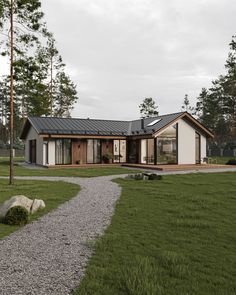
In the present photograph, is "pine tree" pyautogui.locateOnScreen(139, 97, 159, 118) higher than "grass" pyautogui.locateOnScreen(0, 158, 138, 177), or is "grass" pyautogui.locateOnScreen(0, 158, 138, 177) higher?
"pine tree" pyautogui.locateOnScreen(139, 97, 159, 118)

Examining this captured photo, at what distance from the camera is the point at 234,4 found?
1571cm

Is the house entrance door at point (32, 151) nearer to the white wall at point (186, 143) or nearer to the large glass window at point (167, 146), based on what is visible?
the large glass window at point (167, 146)

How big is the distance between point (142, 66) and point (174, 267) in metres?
28.0

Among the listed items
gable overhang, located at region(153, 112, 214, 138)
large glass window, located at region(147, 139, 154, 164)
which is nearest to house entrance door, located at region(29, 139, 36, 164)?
large glass window, located at region(147, 139, 154, 164)

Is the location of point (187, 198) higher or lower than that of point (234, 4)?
lower

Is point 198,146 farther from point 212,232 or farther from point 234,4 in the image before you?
point 212,232

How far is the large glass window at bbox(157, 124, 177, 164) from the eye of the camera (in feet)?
87.4

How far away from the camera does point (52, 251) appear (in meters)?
5.59

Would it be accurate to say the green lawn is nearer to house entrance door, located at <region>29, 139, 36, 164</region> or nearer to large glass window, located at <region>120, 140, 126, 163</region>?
large glass window, located at <region>120, 140, 126, 163</region>

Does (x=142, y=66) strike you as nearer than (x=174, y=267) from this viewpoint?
No

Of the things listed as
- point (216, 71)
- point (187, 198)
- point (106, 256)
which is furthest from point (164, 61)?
point (216, 71)

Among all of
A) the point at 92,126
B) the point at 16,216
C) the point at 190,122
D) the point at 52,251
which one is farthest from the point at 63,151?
the point at 52,251

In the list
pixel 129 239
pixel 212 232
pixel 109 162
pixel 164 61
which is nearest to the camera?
pixel 129 239

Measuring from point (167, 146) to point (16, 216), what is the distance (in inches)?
822
